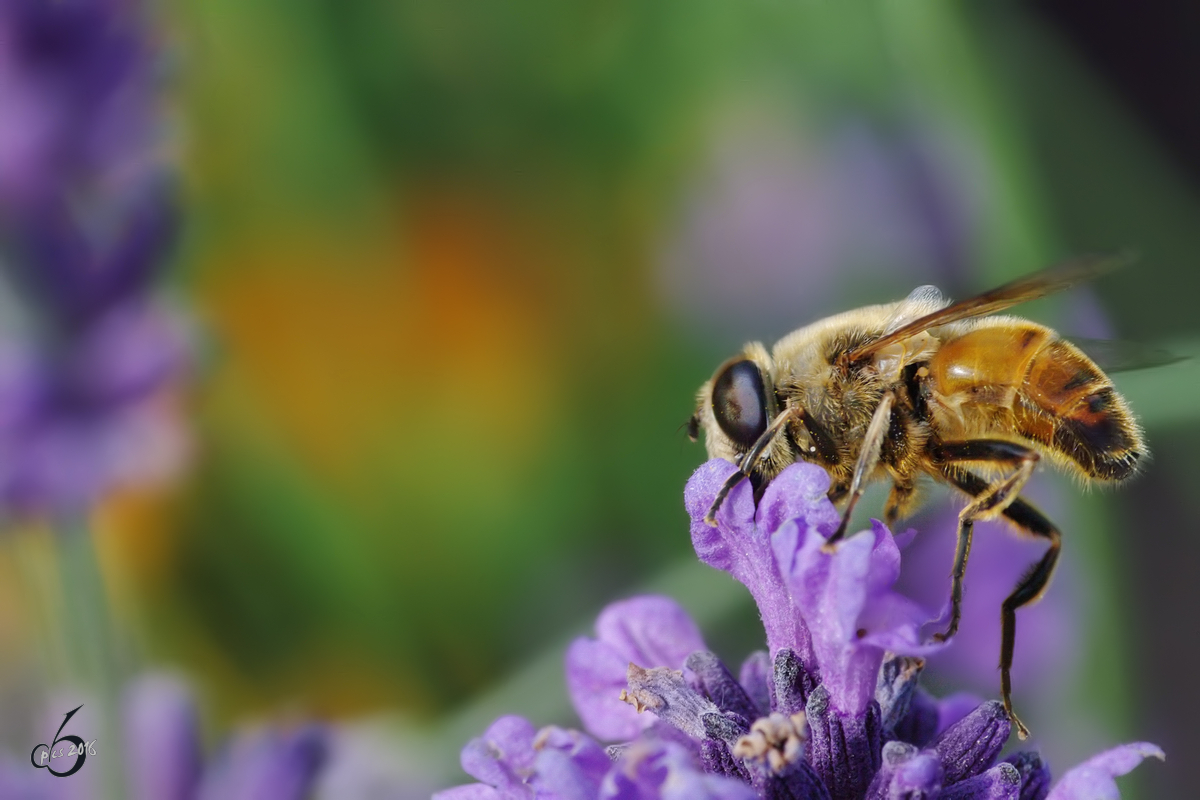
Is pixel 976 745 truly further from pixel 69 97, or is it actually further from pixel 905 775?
pixel 69 97

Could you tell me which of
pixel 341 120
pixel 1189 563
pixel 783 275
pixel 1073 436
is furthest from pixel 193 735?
pixel 1189 563

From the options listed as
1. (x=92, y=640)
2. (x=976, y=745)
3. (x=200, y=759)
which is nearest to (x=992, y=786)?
(x=976, y=745)

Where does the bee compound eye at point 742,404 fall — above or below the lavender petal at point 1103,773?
above

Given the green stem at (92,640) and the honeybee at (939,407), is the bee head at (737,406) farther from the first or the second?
the green stem at (92,640)

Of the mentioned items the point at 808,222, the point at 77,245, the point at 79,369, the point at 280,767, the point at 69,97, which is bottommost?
the point at 808,222

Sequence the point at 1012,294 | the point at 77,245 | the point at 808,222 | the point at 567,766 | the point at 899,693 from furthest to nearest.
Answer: the point at 808,222
the point at 77,245
the point at 1012,294
the point at 899,693
the point at 567,766

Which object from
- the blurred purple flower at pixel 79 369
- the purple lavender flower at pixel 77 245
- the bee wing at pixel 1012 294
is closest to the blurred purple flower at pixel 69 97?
the purple lavender flower at pixel 77 245

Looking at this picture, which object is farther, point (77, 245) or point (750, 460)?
point (77, 245)

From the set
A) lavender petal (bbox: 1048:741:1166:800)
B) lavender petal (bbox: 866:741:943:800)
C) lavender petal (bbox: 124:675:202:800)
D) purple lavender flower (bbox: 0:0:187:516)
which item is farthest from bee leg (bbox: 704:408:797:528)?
purple lavender flower (bbox: 0:0:187:516)
